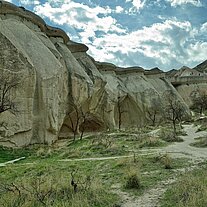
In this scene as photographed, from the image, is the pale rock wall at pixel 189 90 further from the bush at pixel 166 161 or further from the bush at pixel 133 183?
the bush at pixel 133 183

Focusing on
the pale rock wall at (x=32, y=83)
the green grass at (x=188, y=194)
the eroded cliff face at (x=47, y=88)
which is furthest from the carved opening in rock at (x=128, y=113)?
the green grass at (x=188, y=194)

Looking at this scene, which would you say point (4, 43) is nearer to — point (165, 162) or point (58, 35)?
point (58, 35)

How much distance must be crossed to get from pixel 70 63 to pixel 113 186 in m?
26.4

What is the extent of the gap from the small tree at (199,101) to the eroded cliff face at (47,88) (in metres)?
13.3

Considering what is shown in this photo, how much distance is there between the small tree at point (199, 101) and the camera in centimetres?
5588

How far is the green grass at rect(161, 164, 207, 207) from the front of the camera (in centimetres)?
610

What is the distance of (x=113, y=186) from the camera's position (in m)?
8.81

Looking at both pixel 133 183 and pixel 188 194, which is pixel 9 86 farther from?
pixel 188 194

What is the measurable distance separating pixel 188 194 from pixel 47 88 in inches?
801

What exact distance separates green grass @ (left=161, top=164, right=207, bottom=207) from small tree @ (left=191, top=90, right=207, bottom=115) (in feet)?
162

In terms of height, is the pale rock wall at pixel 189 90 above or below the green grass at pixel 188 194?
above

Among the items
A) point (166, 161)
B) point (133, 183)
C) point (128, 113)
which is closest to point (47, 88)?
point (166, 161)

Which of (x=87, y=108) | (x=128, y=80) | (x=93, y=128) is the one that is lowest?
(x=93, y=128)

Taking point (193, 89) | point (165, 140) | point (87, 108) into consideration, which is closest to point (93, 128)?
point (87, 108)
